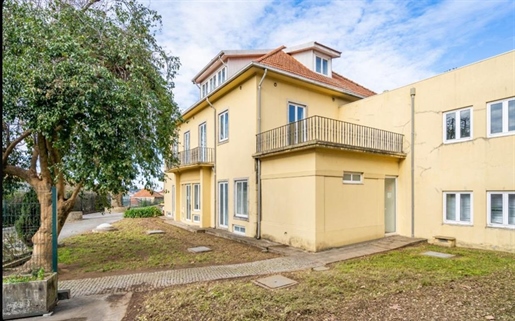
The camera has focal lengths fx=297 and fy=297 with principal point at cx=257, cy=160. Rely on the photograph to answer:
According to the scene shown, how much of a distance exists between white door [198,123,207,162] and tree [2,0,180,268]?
641 cm

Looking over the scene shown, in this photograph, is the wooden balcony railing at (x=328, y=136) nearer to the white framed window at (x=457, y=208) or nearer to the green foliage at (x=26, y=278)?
the white framed window at (x=457, y=208)

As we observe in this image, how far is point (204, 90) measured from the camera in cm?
1753

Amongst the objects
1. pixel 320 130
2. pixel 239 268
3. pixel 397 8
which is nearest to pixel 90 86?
pixel 239 268

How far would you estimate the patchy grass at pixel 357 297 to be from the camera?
4.77 meters

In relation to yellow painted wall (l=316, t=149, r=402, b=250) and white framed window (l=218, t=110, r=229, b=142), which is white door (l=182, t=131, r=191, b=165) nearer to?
white framed window (l=218, t=110, r=229, b=142)

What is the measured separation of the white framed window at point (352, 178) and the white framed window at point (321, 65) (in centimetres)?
633

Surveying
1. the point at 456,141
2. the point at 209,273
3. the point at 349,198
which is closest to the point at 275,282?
the point at 209,273

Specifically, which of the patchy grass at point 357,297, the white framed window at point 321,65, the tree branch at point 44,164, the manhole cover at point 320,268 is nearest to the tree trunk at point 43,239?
the tree branch at point 44,164

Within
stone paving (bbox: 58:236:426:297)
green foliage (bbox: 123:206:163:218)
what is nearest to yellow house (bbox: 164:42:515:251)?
stone paving (bbox: 58:236:426:297)

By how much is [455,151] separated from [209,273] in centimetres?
906

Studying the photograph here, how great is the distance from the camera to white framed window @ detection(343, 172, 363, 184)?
10370mm

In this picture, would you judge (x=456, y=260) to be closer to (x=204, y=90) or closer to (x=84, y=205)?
(x=204, y=90)

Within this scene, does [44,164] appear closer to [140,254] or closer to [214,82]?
[140,254]

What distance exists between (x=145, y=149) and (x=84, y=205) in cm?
2408
